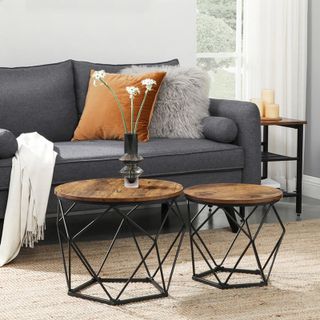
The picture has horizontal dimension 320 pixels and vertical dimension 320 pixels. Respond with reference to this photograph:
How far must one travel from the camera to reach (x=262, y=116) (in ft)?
15.9

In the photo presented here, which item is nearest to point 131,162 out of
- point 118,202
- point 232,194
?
point 118,202

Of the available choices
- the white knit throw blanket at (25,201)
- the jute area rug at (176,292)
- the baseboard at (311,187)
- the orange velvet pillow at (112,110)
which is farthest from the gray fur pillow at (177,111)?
the baseboard at (311,187)

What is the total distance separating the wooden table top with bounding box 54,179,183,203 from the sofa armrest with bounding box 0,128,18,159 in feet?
1.85

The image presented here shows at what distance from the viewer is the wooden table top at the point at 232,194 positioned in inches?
123

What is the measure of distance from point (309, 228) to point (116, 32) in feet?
5.70

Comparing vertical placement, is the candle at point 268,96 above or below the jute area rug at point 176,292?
above

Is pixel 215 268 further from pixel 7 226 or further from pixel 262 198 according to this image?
pixel 7 226

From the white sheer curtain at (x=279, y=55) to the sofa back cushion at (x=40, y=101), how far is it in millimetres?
1442

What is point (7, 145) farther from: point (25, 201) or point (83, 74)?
point (83, 74)

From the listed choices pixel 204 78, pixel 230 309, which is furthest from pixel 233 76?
pixel 230 309

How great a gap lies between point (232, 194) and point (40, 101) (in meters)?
1.54

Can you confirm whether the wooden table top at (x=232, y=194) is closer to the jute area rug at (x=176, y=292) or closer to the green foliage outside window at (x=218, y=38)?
the jute area rug at (x=176, y=292)

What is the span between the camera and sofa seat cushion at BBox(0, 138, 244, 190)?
3.79 metres

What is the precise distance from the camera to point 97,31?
4852mm
